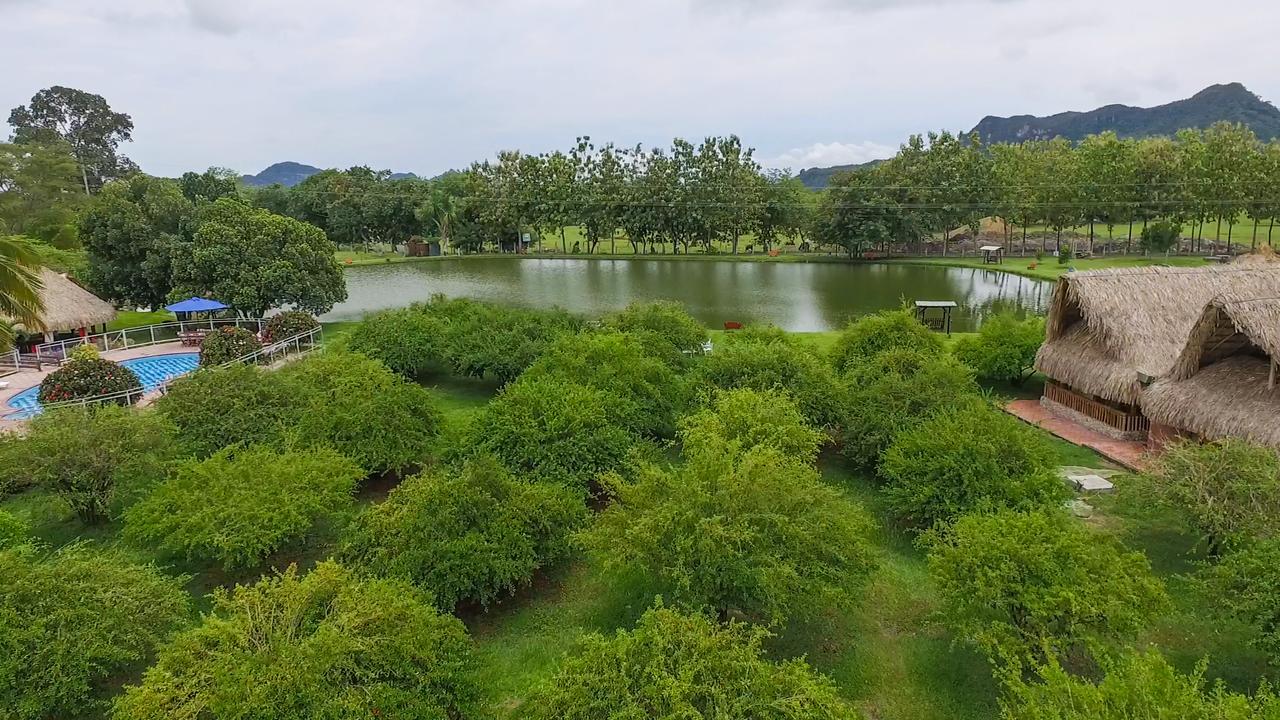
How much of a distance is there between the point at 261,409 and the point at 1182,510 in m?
17.6

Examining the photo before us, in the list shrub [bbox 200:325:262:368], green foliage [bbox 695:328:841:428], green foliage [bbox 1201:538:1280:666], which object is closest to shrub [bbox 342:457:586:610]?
green foliage [bbox 695:328:841:428]

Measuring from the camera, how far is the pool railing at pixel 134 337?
2578 cm

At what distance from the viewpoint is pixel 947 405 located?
606 inches

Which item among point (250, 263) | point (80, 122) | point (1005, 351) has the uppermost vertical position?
point (80, 122)

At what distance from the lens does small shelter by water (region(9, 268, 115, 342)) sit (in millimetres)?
26531

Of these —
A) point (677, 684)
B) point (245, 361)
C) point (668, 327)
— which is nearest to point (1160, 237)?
point (668, 327)

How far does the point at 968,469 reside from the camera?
12.3m

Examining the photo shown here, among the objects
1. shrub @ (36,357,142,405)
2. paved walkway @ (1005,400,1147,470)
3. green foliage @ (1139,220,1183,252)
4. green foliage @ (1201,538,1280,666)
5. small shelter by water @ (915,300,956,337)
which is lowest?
paved walkway @ (1005,400,1147,470)

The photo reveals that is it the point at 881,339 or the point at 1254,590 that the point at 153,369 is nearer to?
the point at 881,339

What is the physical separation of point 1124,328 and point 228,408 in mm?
21011

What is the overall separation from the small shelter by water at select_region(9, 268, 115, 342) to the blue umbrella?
8.58 feet

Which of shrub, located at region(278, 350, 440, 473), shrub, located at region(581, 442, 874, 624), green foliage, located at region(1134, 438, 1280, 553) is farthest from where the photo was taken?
shrub, located at region(278, 350, 440, 473)

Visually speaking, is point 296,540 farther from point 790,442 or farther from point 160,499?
point 790,442

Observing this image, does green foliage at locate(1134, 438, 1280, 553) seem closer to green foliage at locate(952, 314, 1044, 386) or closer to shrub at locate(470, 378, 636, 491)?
shrub at locate(470, 378, 636, 491)
